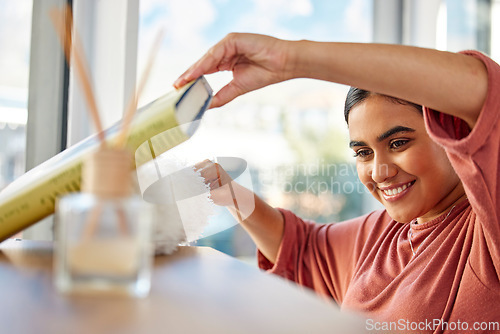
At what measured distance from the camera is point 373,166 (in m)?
0.79

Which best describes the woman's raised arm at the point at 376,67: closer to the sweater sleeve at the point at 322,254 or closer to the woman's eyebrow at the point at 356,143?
the woman's eyebrow at the point at 356,143

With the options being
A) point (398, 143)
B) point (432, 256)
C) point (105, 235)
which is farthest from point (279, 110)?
point (105, 235)

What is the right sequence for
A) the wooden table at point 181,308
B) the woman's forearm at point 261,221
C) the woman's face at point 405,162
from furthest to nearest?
the woman's forearm at point 261,221, the woman's face at point 405,162, the wooden table at point 181,308

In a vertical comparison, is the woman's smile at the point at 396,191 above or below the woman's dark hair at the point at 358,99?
below

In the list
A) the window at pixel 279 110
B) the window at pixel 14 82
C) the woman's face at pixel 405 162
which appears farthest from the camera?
the window at pixel 279 110

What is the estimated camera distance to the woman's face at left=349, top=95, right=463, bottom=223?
72 centimetres

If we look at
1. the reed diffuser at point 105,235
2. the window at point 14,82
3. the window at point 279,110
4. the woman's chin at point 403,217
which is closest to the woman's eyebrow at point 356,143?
the woman's chin at point 403,217

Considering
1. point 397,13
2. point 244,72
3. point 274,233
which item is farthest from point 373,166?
point 397,13

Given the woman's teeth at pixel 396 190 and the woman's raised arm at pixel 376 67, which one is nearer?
the woman's raised arm at pixel 376 67

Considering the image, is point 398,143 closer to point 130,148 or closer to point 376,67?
point 376,67

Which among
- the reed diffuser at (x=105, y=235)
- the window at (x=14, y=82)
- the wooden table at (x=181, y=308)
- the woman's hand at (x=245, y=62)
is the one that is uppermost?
the window at (x=14, y=82)

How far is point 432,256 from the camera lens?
67cm

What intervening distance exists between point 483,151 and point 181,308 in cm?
40

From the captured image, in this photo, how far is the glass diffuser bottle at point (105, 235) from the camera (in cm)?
26
